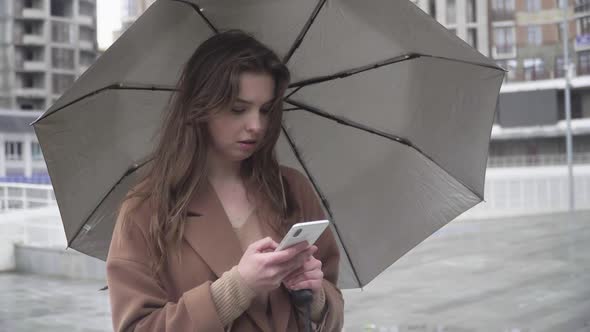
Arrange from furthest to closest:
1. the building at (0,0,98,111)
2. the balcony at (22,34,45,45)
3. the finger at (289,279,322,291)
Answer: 1. the balcony at (22,34,45,45)
2. the building at (0,0,98,111)
3. the finger at (289,279,322,291)

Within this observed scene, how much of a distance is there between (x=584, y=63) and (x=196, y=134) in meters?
56.9

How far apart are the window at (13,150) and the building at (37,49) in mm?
10744

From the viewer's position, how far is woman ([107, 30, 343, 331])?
1.66 metres

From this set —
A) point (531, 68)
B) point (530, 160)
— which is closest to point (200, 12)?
point (530, 160)

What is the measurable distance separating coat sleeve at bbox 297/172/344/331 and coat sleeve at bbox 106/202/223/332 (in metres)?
0.37

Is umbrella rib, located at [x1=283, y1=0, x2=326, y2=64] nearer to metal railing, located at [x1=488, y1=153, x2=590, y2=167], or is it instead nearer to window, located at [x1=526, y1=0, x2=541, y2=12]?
metal railing, located at [x1=488, y1=153, x2=590, y2=167]

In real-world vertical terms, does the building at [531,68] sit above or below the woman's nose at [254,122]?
below

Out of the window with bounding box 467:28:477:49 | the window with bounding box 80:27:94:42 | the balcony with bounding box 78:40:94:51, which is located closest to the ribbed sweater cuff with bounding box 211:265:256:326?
the window with bounding box 467:28:477:49

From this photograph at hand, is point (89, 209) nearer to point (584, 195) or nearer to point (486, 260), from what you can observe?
point (486, 260)

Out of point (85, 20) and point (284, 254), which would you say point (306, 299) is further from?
point (85, 20)

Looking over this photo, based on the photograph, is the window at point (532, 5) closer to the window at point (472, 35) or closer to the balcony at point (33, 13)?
the window at point (472, 35)

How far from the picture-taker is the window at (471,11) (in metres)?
58.4

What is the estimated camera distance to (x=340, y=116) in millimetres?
2600

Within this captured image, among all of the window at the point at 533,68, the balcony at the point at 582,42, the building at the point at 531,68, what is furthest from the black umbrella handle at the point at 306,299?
the window at the point at 533,68
